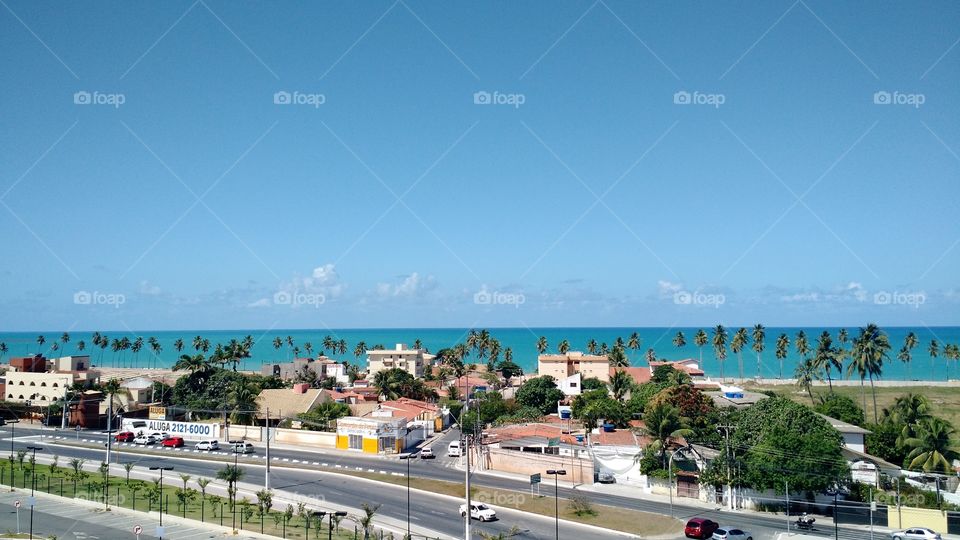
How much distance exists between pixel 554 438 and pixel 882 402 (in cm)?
8319

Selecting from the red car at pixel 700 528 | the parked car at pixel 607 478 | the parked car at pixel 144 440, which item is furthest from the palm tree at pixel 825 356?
the parked car at pixel 144 440

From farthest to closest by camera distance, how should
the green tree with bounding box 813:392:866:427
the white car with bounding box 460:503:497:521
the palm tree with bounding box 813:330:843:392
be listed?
the palm tree with bounding box 813:330:843:392, the green tree with bounding box 813:392:866:427, the white car with bounding box 460:503:497:521

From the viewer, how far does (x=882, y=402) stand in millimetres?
119938

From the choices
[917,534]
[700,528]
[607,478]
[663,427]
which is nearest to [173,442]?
[607,478]

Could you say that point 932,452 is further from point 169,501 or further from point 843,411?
point 169,501

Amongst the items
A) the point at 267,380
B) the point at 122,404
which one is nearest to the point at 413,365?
the point at 267,380

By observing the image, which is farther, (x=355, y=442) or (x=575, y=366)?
(x=575, y=366)

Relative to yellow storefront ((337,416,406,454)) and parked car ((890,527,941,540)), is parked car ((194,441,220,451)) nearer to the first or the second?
yellow storefront ((337,416,406,454))

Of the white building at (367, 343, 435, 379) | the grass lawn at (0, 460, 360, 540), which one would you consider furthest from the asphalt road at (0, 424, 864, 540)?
the white building at (367, 343, 435, 379)

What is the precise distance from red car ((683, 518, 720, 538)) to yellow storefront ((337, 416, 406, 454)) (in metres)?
38.3

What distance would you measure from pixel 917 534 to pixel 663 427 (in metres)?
18.6

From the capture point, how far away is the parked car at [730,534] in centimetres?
4144

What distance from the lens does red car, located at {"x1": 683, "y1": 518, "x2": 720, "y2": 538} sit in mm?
43281

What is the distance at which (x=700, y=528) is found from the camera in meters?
43.3
